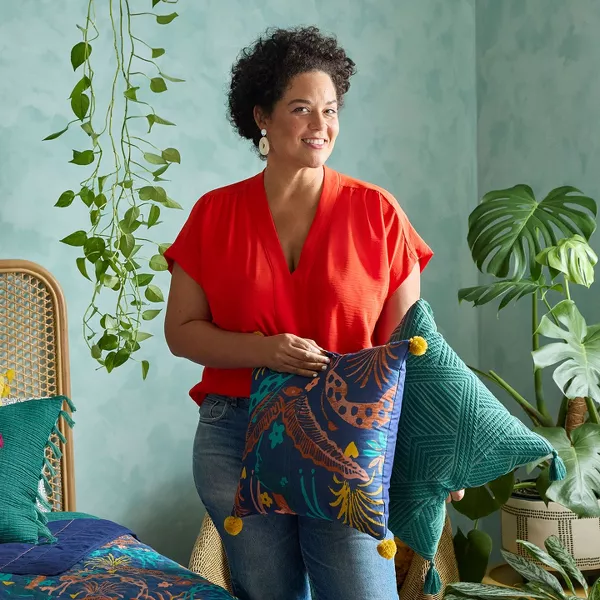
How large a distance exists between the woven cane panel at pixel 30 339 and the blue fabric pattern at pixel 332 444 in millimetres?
1114

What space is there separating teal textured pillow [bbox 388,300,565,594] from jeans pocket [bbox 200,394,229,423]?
1.04 feet

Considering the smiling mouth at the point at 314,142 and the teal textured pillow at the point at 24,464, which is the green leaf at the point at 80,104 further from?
the teal textured pillow at the point at 24,464

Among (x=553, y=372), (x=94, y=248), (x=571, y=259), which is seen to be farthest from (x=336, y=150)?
(x=94, y=248)

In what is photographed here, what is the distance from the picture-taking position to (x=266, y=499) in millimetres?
1438

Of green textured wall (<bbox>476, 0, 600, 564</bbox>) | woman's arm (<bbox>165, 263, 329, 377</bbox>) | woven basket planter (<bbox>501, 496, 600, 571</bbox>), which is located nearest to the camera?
woman's arm (<bbox>165, 263, 329, 377</bbox>)

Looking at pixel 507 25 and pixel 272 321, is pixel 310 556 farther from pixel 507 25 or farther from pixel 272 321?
pixel 507 25

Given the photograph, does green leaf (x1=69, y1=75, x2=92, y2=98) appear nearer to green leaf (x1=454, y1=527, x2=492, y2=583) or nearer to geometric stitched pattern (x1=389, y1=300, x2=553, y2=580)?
geometric stitched pattern (x1=389, y1=300, x2=553, y2=580)

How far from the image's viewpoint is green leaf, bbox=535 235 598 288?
245cm

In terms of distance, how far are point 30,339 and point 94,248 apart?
0.43 m

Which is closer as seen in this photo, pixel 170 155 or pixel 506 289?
pixel 170 155

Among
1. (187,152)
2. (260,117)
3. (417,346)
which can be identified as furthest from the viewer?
(187,152)

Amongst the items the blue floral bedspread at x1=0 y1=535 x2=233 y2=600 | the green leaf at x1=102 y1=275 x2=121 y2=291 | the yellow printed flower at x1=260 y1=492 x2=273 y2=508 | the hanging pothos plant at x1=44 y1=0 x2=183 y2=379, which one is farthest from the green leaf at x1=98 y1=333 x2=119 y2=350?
the yellow printed flower at x1=260 y1=492 x2=273 y2=508

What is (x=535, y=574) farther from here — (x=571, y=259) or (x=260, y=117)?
(x=260, y=117)

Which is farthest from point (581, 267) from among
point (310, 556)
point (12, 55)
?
point (12, 55)
